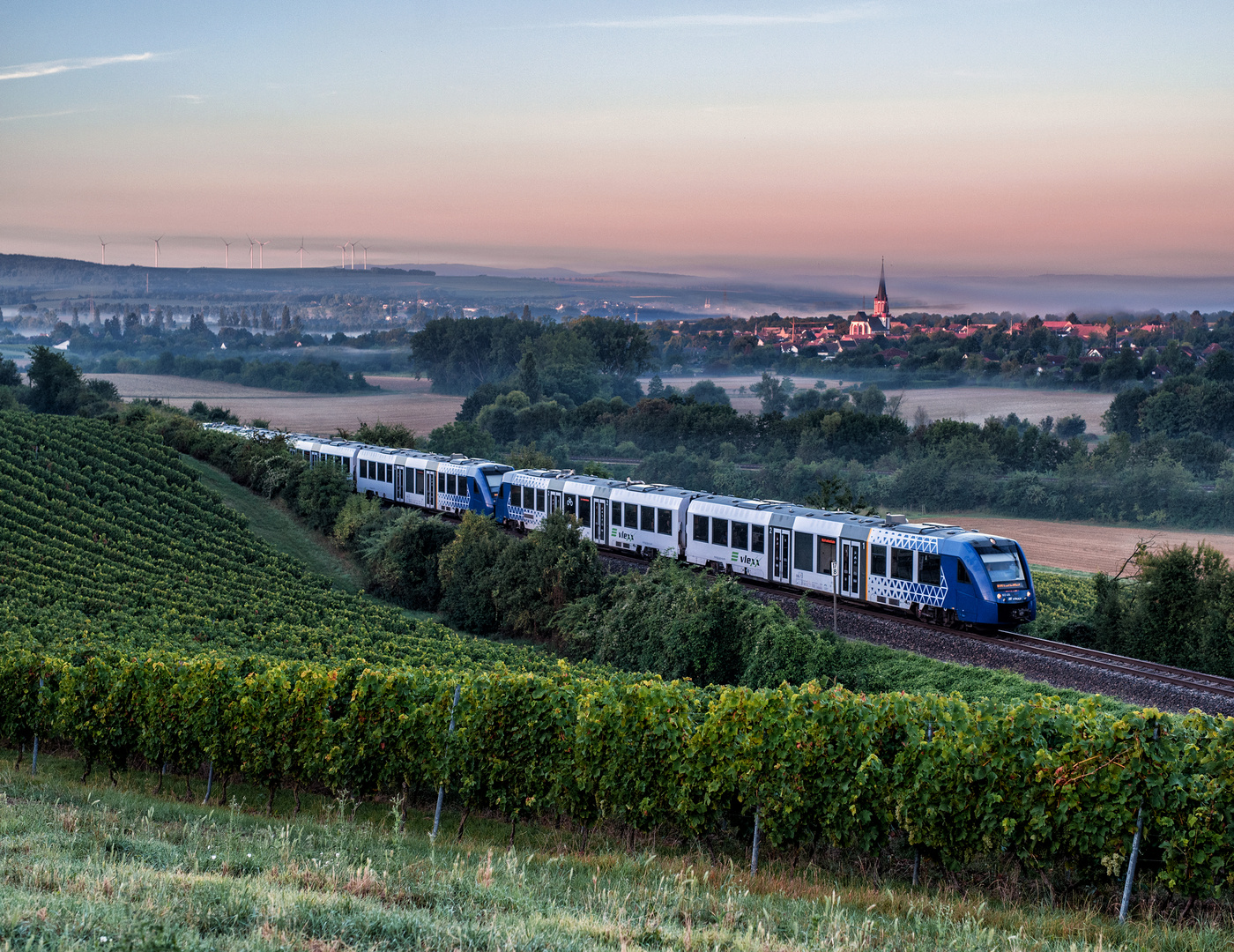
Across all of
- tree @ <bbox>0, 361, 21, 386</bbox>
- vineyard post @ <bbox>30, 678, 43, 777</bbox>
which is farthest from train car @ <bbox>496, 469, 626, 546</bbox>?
tree @ <bbox>0, 361, 21, 386</bbox>

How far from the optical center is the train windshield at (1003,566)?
27953mm

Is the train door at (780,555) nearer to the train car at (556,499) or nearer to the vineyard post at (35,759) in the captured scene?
the train car at (556,499)

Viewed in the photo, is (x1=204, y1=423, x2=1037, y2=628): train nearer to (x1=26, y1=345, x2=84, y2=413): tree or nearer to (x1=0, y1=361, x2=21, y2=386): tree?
(x1=26, y1=345, x2=84, y2=413): tree

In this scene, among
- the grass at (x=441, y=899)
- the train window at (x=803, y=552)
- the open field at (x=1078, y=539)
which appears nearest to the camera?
the grass at (x=441, y=899)

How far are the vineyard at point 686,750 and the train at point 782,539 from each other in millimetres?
10144

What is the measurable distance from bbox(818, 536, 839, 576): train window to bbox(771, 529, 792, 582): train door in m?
1.25

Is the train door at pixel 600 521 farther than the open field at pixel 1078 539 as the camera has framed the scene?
No

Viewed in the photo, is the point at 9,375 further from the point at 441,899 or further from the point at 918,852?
the point at 918,852

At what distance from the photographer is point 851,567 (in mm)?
30984

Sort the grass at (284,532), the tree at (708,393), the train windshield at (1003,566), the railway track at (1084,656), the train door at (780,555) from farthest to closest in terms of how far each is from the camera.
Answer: the tree at (708,393), the grass at (284,532), the train door at (780,555), the train windshield at (1003,566), the railway track at (1084,656)

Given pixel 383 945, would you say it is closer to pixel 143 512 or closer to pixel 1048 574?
pixel 143 512

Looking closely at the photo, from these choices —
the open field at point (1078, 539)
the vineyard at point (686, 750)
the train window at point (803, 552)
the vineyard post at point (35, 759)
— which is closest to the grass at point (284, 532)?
the train window at point (803, 552)

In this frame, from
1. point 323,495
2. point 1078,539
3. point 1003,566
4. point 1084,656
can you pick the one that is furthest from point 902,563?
point 1078,539

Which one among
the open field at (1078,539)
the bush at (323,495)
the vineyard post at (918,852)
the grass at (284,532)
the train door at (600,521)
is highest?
the vineyard post at (918,852)
